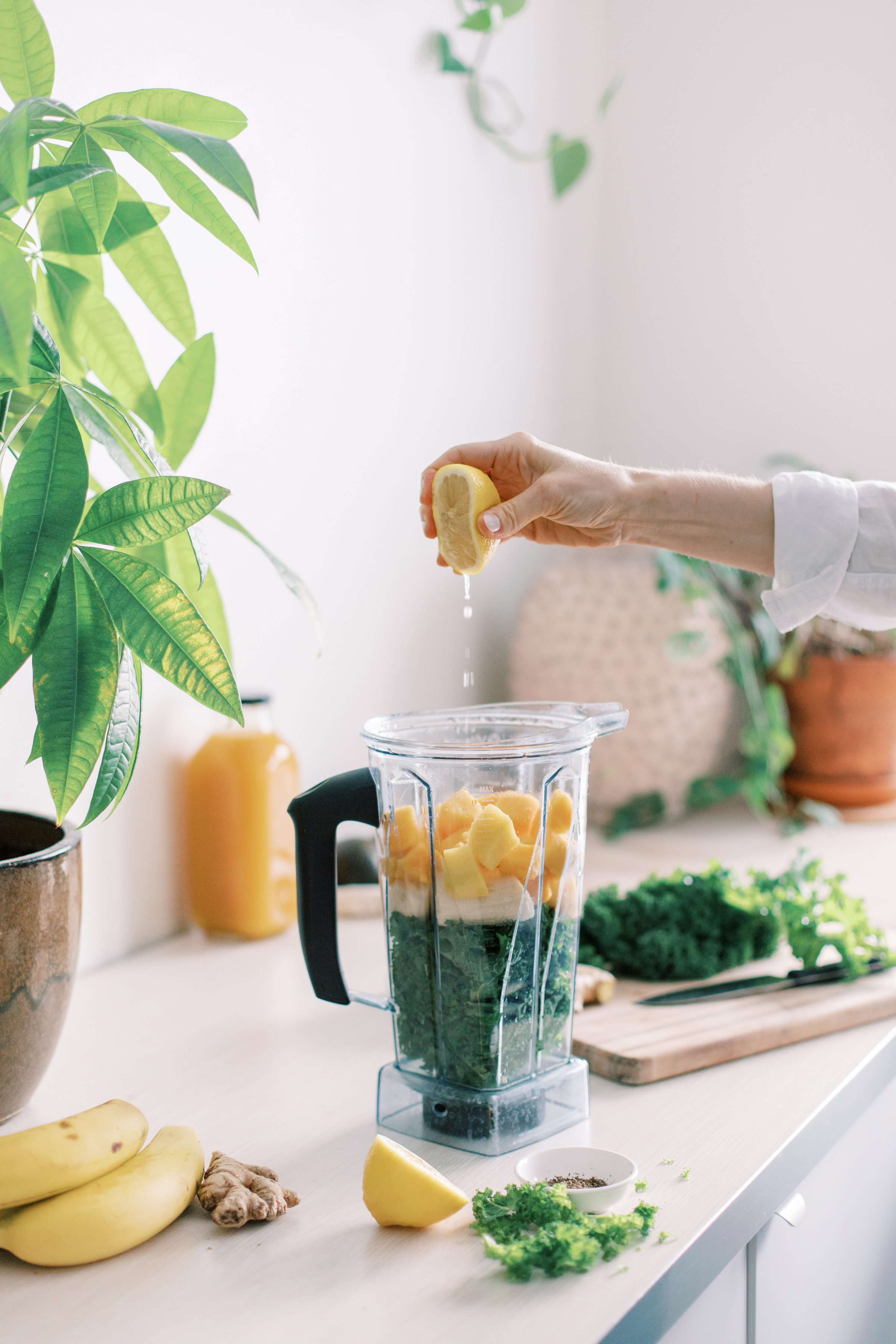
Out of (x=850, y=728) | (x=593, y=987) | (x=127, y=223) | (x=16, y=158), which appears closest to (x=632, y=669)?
(x=850, y=728)

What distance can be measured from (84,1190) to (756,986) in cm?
57

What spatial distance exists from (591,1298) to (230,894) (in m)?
0.66

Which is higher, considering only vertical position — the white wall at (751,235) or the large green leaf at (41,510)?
the white wall at (751,235)

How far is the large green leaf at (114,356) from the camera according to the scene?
75 cm

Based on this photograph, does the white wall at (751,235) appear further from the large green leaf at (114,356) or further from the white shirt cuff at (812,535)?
the large green leaf at (114,356)

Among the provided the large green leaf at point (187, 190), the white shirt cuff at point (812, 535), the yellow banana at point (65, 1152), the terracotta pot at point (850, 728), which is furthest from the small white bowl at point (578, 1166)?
the terracotta pot at point (850, 728)

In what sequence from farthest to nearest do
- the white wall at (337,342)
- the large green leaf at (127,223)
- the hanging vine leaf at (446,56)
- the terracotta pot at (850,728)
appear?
the terracotta pot at (850,728) → the hanging vine leaf at (446,56) → the white wall at (337,342) → the large green leaf at (127,223)

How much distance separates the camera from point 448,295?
1.52m

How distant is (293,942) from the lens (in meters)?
1.15

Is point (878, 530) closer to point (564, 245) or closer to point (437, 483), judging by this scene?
point (437, 483)

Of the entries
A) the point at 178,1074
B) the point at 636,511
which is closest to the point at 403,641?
the point at 636,511

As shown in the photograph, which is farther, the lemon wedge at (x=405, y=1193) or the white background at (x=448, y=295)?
the white background at (x=448, y=295)

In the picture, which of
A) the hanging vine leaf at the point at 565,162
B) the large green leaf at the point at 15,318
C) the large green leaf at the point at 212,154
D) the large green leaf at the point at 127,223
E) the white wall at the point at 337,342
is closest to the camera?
the large green leaf at the point at 15,318

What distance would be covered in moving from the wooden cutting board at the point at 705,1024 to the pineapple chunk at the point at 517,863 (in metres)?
0.21
